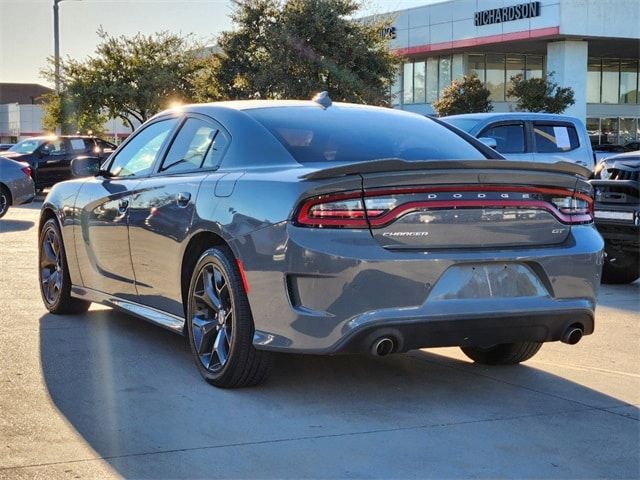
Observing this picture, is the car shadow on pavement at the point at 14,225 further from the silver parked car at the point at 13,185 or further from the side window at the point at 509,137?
the side window at the point at 509,137

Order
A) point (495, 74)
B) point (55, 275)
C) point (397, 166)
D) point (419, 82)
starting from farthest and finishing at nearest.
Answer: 1. point (419, 82)
2. point (495, 74)
3. point (55, 275)
4. point (397, 166)

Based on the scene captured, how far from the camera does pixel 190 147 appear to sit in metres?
5.98

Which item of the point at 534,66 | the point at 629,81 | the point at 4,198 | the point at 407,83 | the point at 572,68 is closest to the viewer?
the point at 4,198

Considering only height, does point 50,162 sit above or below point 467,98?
below

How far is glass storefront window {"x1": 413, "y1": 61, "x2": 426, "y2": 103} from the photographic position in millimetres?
47656

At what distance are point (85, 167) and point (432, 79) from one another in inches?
1616

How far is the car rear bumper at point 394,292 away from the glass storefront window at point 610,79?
45412mm

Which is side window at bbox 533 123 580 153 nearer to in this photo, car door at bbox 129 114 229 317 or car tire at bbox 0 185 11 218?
car door at bbox 129 114 229 317

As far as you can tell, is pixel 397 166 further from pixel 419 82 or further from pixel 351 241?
pixel 419 82

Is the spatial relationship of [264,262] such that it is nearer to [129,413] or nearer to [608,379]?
[129,413]

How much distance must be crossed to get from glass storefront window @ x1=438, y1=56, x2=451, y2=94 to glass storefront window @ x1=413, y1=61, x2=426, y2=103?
3.91 feet

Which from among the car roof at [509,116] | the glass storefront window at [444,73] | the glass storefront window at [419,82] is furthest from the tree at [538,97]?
the car roof at [509,116]

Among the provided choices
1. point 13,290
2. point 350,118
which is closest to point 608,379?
point 350,118

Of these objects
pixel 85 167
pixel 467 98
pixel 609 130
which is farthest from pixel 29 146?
pixel 609 130
